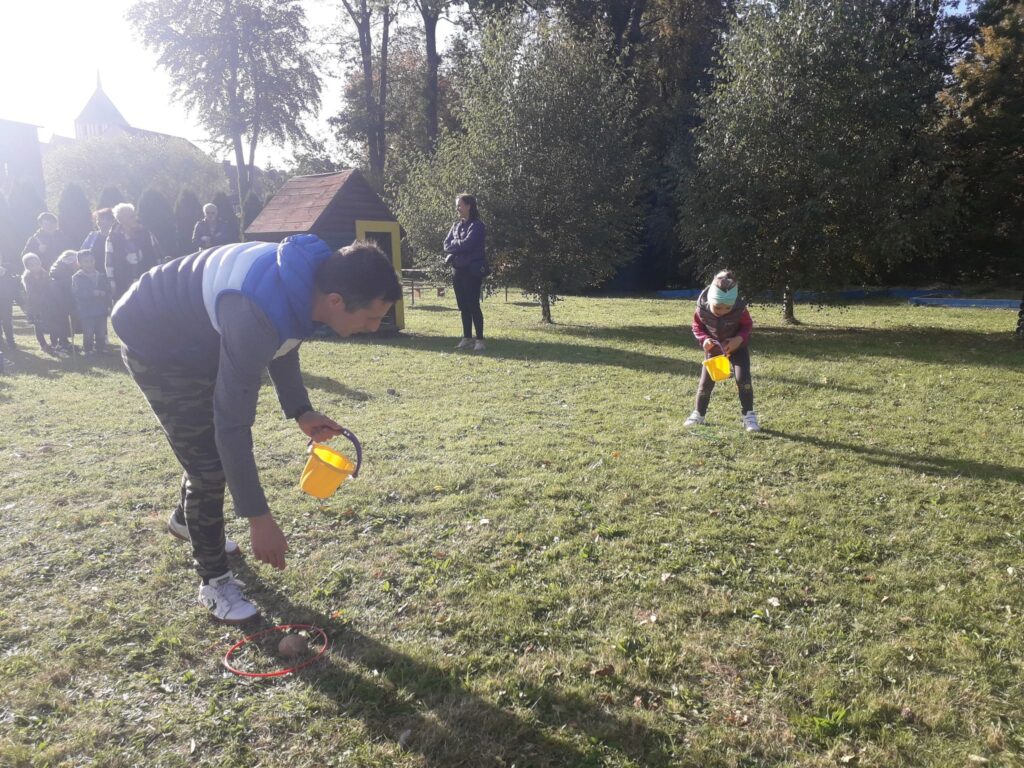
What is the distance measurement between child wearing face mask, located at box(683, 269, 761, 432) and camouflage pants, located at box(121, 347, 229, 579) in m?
4.10

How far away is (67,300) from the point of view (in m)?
11.5

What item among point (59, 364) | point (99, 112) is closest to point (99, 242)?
point (59, 364)

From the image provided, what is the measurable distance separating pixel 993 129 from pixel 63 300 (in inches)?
679

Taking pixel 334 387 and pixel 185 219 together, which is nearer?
pixel 334 387

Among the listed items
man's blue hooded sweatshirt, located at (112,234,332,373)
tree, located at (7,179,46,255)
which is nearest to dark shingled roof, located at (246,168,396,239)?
man's blue hooded sweatshirt, located at (112,234,332,373)

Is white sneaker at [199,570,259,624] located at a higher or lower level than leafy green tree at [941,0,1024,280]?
lower

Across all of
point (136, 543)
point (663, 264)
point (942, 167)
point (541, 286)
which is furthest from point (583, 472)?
point (663, 264)

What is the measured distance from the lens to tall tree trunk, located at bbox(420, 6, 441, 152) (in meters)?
30.8

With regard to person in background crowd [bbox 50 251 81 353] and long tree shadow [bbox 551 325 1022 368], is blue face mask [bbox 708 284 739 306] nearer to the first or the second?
long tree shadow [bbox 551 325 1022 368]

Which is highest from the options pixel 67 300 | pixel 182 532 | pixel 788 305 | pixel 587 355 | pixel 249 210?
pixel 249 210

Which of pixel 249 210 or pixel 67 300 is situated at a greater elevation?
pixel 249 210

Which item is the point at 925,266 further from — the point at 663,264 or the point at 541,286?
the point at 541,286

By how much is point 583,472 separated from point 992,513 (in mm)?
2668

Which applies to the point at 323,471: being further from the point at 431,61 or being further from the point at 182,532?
the point at 431,61
